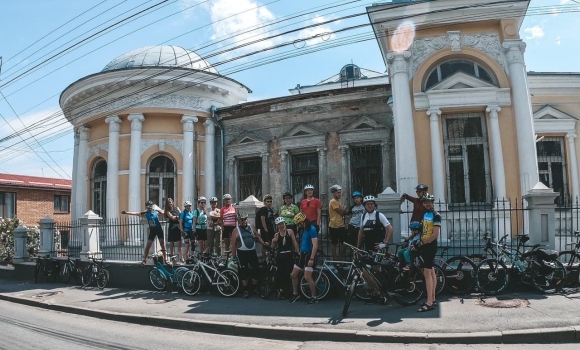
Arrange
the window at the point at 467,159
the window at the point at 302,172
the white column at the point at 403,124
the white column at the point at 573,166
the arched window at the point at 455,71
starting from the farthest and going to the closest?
the window at the point at 302,172
the white column at the point at 573,166
the arched window at the point at 455,71
the window at the point at 467,159
the white column at the point at 403,124

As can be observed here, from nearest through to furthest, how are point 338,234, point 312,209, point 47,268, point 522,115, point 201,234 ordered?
point 312,209 → point 338,234 → point 201,234 → point 522,115 → point 47,268

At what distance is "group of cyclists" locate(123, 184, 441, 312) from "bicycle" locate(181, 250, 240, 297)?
0.30 metres

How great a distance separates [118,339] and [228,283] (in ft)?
10.3

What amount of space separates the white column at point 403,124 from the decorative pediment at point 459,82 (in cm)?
79

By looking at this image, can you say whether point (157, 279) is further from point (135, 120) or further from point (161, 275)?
point (135, 120)

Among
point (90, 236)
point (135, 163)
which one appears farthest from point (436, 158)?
point (135, 163)

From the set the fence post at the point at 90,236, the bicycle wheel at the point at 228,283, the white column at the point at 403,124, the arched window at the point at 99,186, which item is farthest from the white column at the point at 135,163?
the white column at the point at 403,124

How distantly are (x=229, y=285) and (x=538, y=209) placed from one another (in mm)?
6470

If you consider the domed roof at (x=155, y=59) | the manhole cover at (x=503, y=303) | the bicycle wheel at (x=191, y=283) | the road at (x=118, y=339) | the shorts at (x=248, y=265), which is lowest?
the road at (x=118, y=339)

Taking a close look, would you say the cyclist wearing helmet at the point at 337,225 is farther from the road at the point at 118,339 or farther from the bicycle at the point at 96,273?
the bicycle at the point at 96,273

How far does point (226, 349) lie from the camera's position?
6332 millimetres

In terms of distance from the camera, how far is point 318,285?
8.90 m

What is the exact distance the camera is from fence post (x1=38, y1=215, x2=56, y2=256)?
14.8 metres

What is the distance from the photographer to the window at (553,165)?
48.6ft
